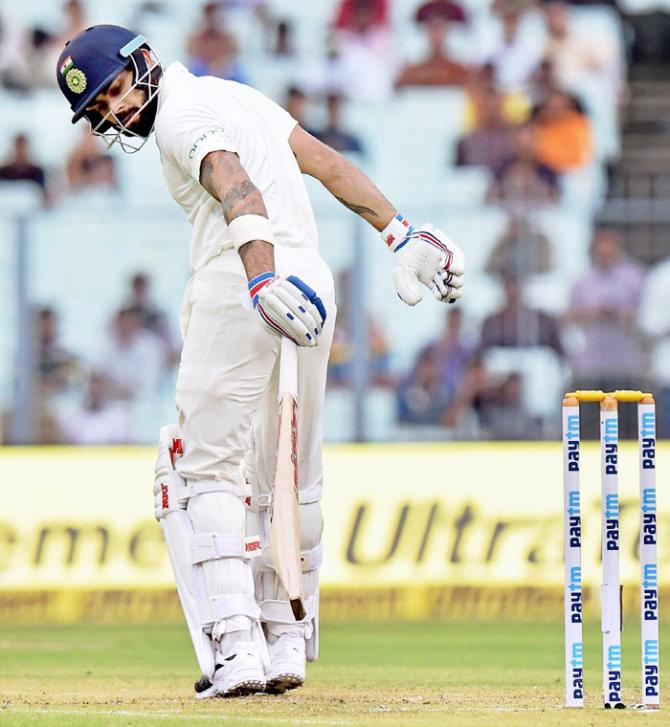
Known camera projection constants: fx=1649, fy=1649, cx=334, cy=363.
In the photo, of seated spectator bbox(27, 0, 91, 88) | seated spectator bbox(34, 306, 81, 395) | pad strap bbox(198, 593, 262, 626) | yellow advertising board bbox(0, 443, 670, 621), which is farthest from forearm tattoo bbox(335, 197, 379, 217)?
seated spectator bbox(27, 0, 91, 88)

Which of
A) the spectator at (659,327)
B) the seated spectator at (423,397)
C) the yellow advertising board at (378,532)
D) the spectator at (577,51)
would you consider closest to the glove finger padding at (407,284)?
the yellow advertising board at (378,532)

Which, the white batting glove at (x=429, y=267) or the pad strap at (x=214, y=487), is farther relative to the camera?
the white batting glove at (x=429, y=267)

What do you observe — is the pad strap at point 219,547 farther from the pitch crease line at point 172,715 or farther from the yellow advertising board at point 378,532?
the yellow advertising board at point 378,532

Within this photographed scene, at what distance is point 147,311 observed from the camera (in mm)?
10086

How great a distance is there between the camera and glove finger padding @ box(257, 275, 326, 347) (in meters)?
4.55

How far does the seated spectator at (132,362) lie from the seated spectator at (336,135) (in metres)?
3.32

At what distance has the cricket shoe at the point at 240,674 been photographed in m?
4.74

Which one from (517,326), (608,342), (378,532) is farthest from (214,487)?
(608,342)

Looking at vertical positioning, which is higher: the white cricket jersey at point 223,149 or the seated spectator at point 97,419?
the white cricket jersey at point 223,149

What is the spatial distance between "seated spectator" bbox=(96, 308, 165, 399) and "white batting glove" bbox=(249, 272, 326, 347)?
16.9 ft

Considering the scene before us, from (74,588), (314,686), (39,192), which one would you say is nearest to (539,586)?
(74,588)

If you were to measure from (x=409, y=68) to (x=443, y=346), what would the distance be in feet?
13.7

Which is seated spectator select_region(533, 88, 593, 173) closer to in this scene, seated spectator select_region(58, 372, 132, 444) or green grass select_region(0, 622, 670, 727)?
seated spectator select_region(58, 372, 132, 444)

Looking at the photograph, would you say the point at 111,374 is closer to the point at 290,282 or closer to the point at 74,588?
the point at 74,588
